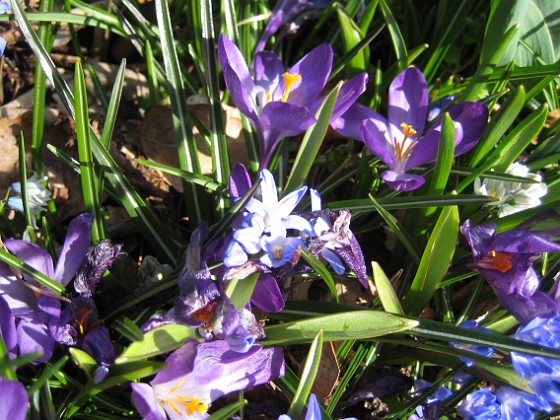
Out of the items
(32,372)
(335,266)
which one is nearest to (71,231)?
(32,372)

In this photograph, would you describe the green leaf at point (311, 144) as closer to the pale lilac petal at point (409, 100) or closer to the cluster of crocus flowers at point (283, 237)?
the cluster of crocus flowers at point (283, 237)

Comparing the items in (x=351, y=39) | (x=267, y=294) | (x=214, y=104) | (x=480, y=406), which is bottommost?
(x=480, y=406)

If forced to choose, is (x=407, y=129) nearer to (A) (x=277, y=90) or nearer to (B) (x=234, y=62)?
(A) (x=277, y=90)

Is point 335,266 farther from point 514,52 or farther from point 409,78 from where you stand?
point 514,52

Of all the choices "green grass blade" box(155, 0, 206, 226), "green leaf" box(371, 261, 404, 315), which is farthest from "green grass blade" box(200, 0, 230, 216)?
"green leaf" box(371, 261, 404, 315)

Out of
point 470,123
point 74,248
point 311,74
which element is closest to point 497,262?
point 470,123

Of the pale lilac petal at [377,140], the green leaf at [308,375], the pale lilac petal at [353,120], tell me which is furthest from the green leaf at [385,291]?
the pale lilac petal at [353,120]
